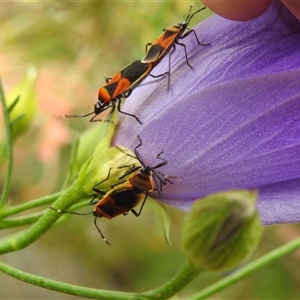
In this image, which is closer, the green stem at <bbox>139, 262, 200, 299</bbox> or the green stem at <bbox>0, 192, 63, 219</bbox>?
the green stem at <bbox>139, 262, 200, 299</bbox>

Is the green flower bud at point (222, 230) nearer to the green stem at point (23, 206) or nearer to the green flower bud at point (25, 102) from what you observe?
the green stem at point (23, 206)

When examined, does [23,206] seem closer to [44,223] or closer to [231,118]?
[44,223]

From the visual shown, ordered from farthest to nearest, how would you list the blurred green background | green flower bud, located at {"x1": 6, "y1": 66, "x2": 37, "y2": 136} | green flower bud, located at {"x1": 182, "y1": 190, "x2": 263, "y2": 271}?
the blurred green background → green flower bud, located at {"x1": 6, "y1": 66, "x2": 37, "y2": 136} → green flower bud, located at {"x1": 182, "y1": 190, "x2": 263, "y2": 271}

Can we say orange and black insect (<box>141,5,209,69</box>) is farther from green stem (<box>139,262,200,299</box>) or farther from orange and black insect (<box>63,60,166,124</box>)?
green stem (<box>139,262,200,299</box>)

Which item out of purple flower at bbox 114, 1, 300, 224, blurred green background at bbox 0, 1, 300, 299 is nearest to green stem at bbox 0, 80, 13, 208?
purple flower at bbox 114, 1, 300, 224

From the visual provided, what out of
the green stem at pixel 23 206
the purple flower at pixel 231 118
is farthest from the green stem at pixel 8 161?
the purple flower at pixel 231 118

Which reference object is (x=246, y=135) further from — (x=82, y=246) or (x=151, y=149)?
(x=82, y=246)
